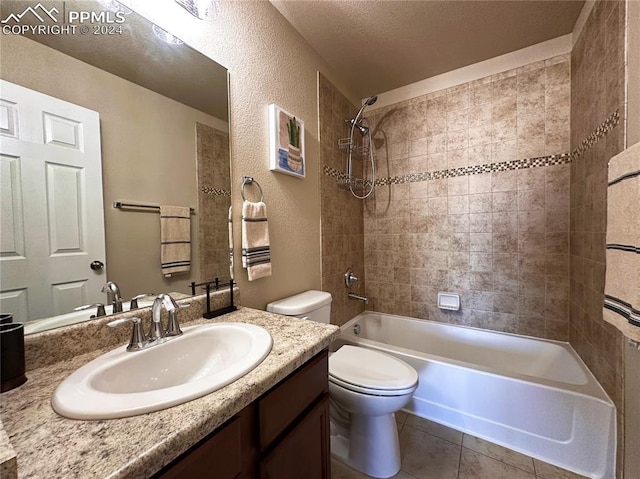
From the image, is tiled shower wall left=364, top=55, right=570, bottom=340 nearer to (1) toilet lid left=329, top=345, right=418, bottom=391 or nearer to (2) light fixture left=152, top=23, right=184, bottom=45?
(1) toilet lid left=329, top=345, right=418, bottom=391

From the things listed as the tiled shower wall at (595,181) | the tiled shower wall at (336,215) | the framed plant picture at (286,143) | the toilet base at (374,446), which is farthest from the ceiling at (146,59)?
the tiled shower wall at (595,181)

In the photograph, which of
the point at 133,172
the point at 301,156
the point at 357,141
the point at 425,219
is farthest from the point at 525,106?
the point at 133,172

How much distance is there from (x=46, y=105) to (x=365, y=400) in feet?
5.14

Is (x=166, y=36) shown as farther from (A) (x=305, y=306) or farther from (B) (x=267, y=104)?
(A) (x=305, y=306)

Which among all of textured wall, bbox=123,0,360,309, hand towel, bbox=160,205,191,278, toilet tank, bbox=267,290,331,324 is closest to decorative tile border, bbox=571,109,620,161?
textured wall, bbox=123,0,360,309

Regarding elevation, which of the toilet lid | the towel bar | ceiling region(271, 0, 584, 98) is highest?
ceiling region(271, 0, 584, 98)

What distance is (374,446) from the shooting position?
1.27m

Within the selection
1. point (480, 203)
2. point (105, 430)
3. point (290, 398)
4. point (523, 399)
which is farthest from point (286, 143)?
point (523, 399)

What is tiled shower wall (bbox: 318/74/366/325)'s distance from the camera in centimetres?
193

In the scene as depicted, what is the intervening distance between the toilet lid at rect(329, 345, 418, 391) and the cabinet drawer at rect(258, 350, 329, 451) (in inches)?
16.3

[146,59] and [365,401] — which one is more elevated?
[146,59]

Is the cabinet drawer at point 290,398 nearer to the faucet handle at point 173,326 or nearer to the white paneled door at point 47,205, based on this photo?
the faucet handle at point 173,326

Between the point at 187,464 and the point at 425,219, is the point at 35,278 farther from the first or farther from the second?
the point at 425,219

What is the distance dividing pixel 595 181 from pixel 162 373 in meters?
2.20
